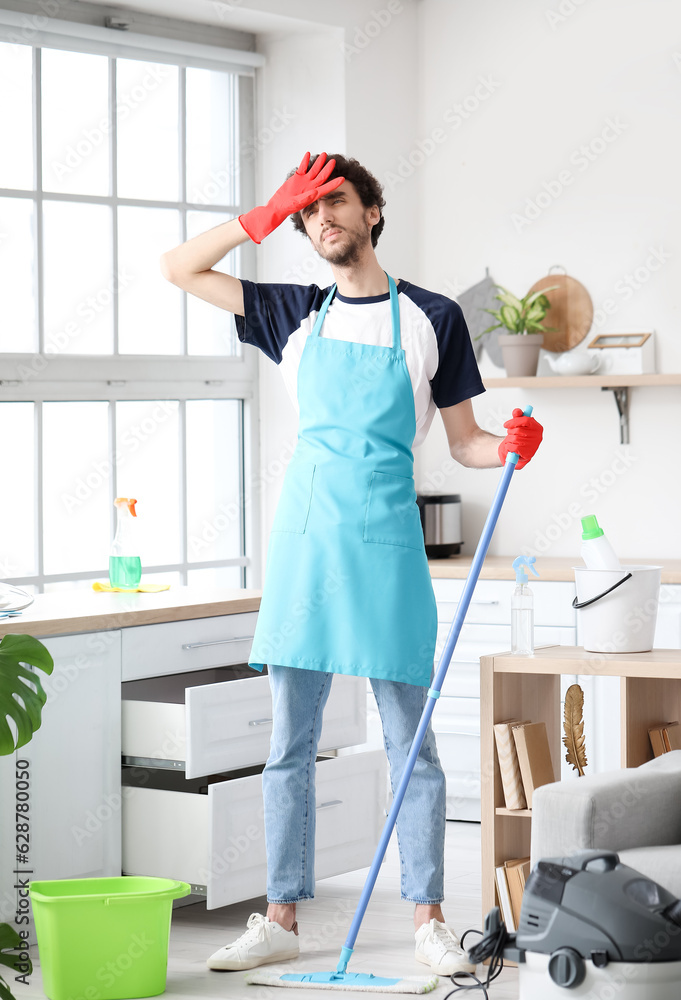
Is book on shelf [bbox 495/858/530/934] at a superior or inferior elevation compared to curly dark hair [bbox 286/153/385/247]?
inferior

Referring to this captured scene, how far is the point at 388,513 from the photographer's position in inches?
99.2

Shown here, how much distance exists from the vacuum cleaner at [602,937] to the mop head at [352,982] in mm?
601

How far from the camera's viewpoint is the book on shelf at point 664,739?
256cm

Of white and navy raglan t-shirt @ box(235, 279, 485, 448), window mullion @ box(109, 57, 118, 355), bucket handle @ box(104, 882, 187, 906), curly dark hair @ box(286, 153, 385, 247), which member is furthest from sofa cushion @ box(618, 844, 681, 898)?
window mullion @ box(109, 57, 118, 355)

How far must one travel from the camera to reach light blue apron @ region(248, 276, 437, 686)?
250 cm

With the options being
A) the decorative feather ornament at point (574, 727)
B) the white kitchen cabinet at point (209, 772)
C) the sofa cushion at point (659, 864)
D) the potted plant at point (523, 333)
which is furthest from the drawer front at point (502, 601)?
the sofa cushion at point (659, 864)

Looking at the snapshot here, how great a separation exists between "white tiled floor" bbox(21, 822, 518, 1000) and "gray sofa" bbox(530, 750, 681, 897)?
0.50m

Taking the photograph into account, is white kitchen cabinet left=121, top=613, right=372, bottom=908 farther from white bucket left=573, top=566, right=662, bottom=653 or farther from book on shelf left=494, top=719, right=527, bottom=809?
white bucket left=573, top=566, right=662, bottom=653

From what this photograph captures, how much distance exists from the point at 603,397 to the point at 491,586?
0.75 meters

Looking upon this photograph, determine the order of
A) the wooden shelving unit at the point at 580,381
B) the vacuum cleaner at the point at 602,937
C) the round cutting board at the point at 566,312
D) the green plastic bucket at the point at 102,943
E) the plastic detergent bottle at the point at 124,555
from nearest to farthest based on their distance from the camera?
the vacuum cleaner at the point at 602,937 < the green plastic bucket at the point at 102,943 < the plastic detergent bottle at the point at 124,555 < the wooden shelving unit at the point at 580,381 < the round cutting board at the point at 566,312

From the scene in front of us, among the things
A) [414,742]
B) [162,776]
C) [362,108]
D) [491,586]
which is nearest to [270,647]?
[414,742]

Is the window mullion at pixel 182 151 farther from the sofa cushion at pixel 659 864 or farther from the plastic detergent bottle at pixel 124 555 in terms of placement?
the sofa cushion at pixel 659 864

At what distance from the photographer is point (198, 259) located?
2627mm

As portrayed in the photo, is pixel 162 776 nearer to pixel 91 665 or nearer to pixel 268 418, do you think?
pixel 91 665
